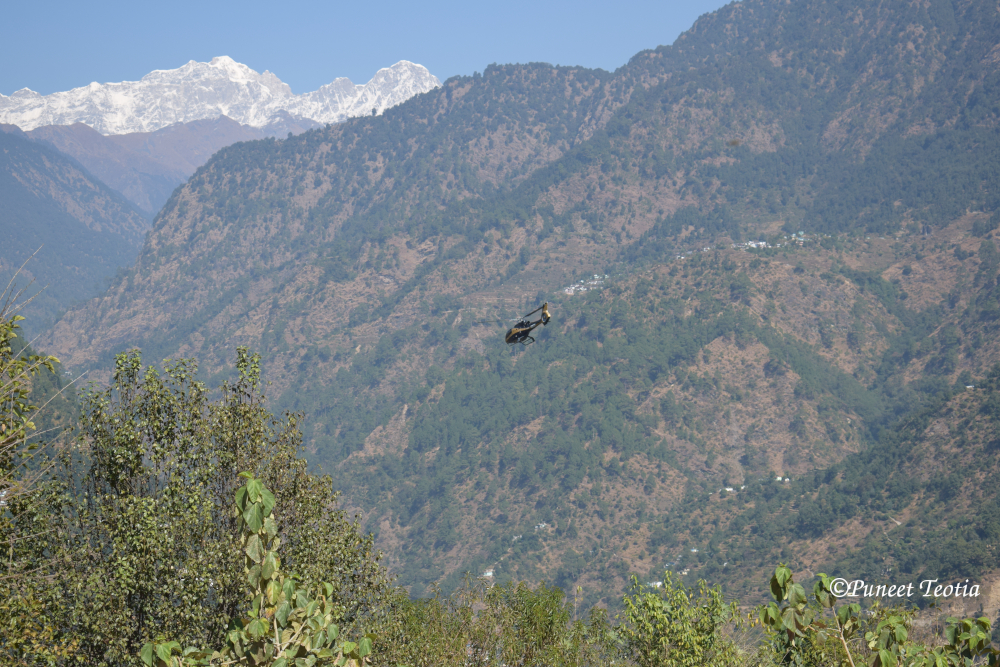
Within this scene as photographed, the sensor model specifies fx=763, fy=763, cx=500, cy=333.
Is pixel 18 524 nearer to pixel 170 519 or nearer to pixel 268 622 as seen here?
pixel 170 519

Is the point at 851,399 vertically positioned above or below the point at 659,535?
above

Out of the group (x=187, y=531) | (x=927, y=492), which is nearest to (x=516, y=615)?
(x=187, y=531)

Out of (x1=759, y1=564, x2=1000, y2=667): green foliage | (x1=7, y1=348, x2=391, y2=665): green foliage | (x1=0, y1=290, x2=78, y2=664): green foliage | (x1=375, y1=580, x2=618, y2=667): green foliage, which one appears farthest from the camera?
(x1=375, y1=580, x2=618, y2=667): green foliage

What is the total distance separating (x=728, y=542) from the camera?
490 feet

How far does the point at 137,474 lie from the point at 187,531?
260cm

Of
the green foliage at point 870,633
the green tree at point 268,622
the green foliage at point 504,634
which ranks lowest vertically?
the green foliage at point 504,634

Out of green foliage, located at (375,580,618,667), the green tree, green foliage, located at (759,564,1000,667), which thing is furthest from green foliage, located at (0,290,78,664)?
green foliage, located at (759,564,1000,667)

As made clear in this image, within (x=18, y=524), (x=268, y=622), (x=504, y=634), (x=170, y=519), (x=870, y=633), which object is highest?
(x=870, y=633)

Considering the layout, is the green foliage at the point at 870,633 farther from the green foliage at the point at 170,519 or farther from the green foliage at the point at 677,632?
the green foliage at the point at 677,632

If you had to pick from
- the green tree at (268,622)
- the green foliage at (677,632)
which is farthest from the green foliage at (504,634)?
the green tree at (268,622)

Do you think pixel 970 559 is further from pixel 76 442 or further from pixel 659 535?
pixel 76 442

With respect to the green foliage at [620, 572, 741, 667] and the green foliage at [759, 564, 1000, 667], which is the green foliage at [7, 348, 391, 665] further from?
the green foliage at [759, 564, 1000, 667]

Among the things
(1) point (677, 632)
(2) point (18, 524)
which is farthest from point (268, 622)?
(1) point (677, 632)

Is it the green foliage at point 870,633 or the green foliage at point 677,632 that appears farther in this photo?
the green foliage at point 677,632
